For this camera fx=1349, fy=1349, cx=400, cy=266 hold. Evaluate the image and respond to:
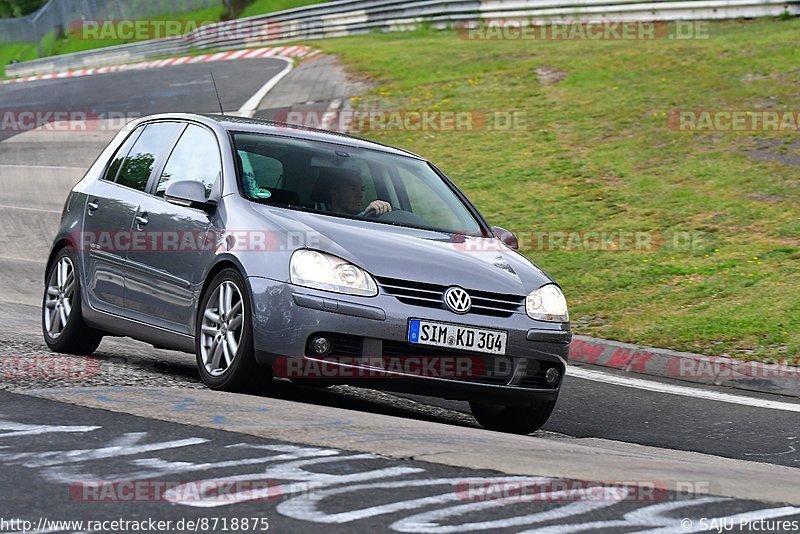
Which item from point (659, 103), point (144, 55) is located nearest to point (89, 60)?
point (144, 55)

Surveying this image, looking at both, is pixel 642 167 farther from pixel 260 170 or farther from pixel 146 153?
pixel 260 170

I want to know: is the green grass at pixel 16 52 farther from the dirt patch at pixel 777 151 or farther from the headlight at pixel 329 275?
the headlight at pixel 329 275

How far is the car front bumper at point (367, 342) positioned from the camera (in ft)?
22.8

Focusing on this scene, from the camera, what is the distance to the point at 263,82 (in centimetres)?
2792

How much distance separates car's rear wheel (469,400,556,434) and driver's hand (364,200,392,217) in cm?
128

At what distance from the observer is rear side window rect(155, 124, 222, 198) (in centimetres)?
809

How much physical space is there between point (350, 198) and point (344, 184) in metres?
0.12

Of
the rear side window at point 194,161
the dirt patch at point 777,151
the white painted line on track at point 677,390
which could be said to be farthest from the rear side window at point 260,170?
the dirt patch at point 777,151

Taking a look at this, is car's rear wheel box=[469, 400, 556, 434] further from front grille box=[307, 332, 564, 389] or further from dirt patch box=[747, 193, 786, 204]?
dirt patch box=[747, 193, 786, 204]

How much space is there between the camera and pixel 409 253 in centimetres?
723

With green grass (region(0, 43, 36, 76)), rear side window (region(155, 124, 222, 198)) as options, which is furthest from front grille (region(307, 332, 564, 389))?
green grass (region(0, 43, 36, 76))

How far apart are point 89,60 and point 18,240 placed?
113ft

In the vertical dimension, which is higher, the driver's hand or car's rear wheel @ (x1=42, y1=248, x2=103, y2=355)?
the driver's hand

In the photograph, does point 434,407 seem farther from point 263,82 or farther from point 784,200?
point 263,82
